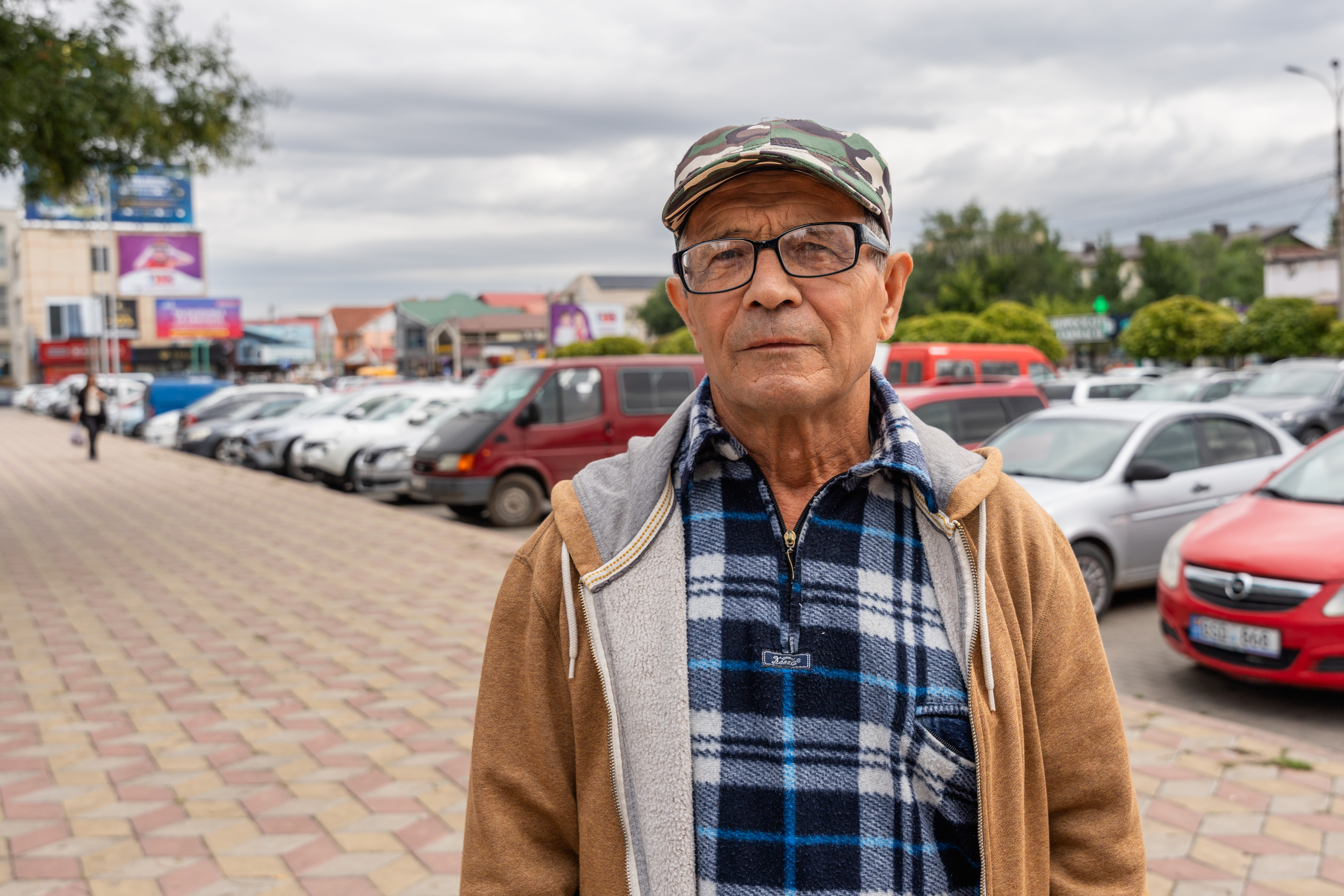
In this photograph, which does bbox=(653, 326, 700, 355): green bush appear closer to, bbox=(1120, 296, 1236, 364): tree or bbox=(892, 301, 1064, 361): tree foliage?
bbox=(892, 301, 1064, 361): tree foliage

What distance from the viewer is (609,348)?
4069 centimetres

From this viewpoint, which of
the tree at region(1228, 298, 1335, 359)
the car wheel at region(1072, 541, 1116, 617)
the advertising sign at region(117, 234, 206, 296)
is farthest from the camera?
the advertising sign at region(117, 234, 206, 296)

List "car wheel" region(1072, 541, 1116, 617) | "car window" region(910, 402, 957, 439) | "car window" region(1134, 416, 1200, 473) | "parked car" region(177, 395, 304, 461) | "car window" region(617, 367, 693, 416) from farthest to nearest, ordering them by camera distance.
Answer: "parked car" region(177, 395, 304, 461)
"car window" region(617, 367, 693, 416)
"car window" region(910, 402, 957, 439)
"car window" region(1134, 416, 1200, 473)
"car wheel" region(1072, 541, 1116, 617)

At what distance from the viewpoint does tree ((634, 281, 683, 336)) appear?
91938 mm

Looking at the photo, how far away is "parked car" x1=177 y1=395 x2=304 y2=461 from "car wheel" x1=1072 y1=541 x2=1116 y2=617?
19.1 meters

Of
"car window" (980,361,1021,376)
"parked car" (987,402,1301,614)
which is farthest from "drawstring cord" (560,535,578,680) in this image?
"car window" (980,361,1021,376)

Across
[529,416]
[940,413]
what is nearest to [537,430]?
[529,416]

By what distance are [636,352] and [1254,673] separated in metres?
35.8

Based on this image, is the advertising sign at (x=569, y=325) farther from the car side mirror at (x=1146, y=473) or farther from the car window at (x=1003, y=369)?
the car side mirror at (x=1146, y=473)

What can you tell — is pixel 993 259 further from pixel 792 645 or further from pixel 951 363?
pixel 792 645

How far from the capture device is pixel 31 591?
27.7 ft

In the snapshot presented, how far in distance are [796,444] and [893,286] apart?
1.07 feet

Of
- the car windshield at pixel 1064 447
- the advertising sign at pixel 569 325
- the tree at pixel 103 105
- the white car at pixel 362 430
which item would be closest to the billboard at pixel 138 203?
the tree at pixel 103 105

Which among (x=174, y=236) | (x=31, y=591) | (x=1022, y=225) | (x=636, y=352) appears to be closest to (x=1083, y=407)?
(x=31, y=591)
